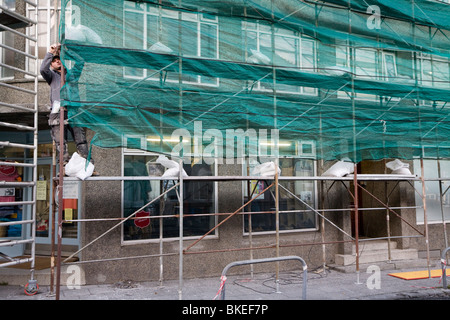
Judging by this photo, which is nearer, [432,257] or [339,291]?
[339,291]

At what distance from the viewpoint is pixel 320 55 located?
9227mm

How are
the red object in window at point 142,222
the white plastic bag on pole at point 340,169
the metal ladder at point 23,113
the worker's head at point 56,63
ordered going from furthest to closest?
the white plastic bag on pole at point 340,169 < the red object in window at point 142,222 < the worker's head at point 56,63 < the metal ladder at point 23,113

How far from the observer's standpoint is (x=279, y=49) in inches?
351

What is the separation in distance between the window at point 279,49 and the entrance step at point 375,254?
13.0 ft

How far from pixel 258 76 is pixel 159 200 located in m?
3.30

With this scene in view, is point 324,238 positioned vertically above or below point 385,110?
below

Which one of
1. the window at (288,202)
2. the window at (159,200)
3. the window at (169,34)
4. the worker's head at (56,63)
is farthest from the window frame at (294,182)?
the worker's head at (56,63)

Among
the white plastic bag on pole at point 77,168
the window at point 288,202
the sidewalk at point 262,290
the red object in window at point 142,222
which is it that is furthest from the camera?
the window at point 288,202

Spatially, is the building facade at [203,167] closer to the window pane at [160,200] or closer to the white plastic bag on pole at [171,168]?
the window pane at [160,200]

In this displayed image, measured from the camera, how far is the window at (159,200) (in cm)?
897

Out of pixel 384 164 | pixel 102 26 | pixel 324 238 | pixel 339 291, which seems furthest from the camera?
pixel 384 164
